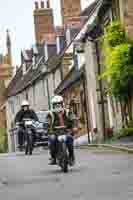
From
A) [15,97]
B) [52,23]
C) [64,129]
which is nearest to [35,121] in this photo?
[64,129]

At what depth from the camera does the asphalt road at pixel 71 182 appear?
10680 millimetres

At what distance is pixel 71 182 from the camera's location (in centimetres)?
1292

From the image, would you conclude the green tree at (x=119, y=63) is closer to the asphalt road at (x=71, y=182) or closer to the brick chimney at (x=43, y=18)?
the asphalt road at (x=71, y=182)

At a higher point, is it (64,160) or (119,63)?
(119,63)

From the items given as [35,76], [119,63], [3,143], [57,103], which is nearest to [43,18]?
[35,76]

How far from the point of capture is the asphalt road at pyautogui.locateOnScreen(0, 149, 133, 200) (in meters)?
10.7

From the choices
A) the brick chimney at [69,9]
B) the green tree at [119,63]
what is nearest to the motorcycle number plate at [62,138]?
the green tree at [119,63]

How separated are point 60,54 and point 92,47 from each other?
16323mm

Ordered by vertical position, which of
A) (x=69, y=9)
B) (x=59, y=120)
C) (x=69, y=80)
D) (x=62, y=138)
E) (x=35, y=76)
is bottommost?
(x=62, y=138)

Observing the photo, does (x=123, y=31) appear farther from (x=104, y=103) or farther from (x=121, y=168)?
(x=121, y=168)

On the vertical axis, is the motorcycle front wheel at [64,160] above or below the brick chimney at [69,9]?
below

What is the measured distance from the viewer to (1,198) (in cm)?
1081

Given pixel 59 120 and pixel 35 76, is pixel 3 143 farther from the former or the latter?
pixel 59 120

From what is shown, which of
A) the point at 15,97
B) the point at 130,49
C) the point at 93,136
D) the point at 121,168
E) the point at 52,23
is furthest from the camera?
the point at 15,97
